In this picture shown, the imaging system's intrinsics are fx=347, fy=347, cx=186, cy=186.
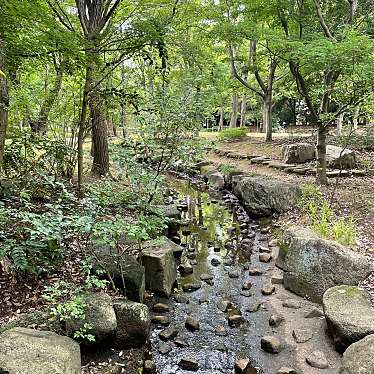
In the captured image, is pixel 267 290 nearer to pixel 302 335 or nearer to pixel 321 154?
pixel 302 335

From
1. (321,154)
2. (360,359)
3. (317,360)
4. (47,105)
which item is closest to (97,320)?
(317,360)

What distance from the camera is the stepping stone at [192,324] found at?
455cm

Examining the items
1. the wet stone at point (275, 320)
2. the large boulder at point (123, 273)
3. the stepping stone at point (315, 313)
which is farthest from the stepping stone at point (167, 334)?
the stepping stone at point (315, 313)

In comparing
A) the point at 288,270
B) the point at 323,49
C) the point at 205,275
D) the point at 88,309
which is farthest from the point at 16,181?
the point at 323,49

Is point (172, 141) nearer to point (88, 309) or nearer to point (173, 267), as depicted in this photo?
point (173, 267)

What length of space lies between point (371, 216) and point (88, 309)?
5594 mm

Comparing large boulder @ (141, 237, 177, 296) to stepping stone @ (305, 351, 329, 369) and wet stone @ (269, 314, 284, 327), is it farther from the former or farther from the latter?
stepping stone @ (305, 351, 329, 369)

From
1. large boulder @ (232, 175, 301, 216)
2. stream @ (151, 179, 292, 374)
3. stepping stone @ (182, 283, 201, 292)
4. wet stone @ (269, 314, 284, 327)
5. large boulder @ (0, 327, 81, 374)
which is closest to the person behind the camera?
large boulder @ (0, 327, 81, 374)

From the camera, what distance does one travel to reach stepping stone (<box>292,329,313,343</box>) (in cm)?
427

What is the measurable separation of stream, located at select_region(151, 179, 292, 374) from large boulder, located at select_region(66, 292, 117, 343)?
66cm

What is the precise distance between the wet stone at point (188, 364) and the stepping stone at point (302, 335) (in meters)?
1.32

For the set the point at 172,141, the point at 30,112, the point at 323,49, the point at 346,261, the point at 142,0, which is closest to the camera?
the point at 346,261

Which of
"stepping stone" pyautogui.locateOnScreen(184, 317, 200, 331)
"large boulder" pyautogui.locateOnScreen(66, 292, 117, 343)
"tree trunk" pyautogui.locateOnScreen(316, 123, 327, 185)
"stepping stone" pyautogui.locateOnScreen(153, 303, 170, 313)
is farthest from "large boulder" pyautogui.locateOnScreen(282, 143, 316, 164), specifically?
"large boulder" pyautogui.locateOnScreen(66, 292, 117, 343)

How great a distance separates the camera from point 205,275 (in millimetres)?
6051
